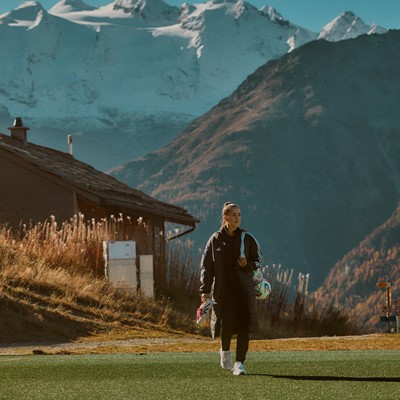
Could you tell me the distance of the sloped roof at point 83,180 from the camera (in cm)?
3275

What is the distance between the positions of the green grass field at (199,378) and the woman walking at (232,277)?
49 centimetres

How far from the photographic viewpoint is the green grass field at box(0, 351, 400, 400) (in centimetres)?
912

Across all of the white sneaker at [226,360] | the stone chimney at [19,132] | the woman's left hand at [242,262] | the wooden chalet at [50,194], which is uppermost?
the stone chimney at [19,132]

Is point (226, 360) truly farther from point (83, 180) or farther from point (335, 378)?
point (83, 180)

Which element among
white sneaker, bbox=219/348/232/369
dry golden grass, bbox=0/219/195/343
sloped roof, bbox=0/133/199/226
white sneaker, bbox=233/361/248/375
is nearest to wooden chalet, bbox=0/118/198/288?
sloped roof, bbox=0/133/199/226

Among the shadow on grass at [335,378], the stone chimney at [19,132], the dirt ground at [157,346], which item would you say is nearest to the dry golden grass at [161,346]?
the dirt ground at [157,346]

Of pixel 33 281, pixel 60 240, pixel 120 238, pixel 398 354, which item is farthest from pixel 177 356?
pixel 120 238

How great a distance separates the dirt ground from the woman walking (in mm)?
5610

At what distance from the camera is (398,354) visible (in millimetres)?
13758

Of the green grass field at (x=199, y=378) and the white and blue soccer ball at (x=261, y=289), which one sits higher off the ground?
the white and blue soccer ball at (x=261, y=289)

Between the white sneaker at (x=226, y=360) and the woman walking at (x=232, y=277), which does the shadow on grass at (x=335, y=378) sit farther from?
the white sneaker at (x=226, y=360)

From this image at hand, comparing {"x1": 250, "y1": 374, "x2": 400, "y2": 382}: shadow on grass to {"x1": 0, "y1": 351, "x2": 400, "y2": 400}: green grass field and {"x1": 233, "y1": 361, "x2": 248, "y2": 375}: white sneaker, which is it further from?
{"x1": 233, "y1": 361, "x2": 248, "y2": 375}: white sneaker

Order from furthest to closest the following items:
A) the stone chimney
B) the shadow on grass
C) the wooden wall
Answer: the stone chimney → the wooden wall → the shadow on grass

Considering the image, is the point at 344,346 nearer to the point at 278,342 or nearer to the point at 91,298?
the point at 278,342
